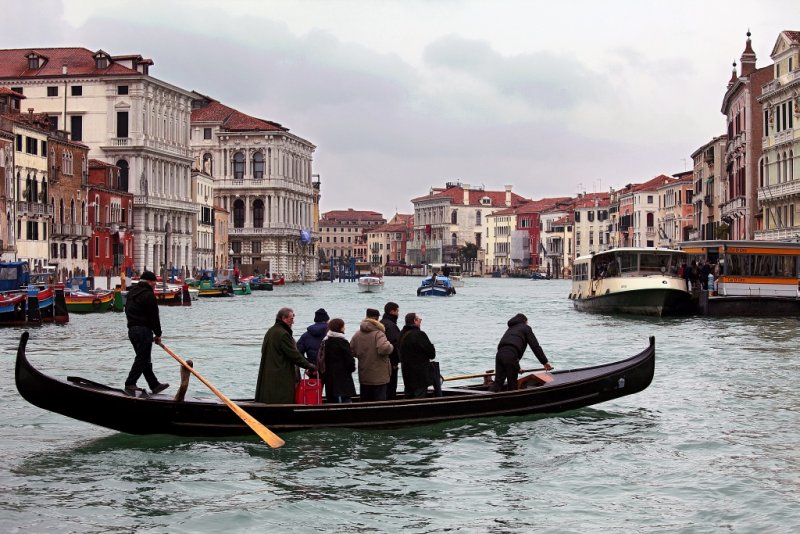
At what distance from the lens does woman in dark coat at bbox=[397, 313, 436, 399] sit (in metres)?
13.1

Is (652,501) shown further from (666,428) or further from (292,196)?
(292,196)

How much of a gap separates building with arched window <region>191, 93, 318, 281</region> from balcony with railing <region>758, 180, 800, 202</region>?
5436 centimetres

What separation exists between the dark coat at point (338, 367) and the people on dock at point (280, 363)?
8.5 inches

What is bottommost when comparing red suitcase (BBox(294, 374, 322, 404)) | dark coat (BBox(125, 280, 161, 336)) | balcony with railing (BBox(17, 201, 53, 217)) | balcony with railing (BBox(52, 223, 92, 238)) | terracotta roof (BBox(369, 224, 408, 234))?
red suitcase (BBox(294, 374, 322, 404))

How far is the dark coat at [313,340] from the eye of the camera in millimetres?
13133

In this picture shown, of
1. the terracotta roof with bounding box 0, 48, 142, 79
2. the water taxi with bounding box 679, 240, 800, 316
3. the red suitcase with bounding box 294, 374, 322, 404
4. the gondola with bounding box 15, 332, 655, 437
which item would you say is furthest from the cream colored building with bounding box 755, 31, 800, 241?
the terracotta roof with bounding box 0, 48, 142, 79

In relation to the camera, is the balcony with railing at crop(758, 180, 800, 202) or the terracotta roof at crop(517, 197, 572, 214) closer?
the balcony with railing at crop(758, 180, 800, 202)

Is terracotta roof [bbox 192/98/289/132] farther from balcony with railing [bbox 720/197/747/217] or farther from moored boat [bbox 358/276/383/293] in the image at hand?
balcony with railing [bbox 720/197/747/217]

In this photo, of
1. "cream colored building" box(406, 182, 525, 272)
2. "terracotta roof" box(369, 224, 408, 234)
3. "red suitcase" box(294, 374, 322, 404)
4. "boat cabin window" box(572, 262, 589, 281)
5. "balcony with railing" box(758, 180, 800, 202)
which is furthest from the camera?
"terracotta roof" box(369, 224, 408, 234)

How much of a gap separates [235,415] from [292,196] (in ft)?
301

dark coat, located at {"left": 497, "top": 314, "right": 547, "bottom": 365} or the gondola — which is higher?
dark coat, located at {"left": 497, "top": 314, "right": 547, "bottom": 365}

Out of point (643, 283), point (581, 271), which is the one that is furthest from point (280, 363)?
point (581, 271)

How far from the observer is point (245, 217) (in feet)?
328

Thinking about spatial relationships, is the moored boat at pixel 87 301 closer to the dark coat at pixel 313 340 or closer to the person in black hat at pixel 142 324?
the person in black hat at pixel 142 324
